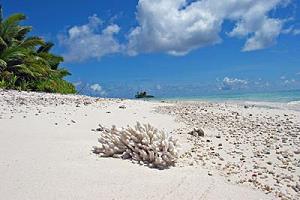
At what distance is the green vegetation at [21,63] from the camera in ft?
50.1

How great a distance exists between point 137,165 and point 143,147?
0.34 metres

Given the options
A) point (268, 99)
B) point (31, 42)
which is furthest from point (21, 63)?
point (268, 99)

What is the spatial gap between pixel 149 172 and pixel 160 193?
0.66 meters

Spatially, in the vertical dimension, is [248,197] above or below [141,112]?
below

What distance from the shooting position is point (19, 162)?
14.1 ft

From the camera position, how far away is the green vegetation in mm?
15266

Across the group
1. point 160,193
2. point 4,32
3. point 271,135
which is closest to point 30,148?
point 160,193

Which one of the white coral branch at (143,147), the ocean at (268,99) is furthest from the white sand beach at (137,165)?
the ocean at (268,99)

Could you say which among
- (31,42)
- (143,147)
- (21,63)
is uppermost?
(31,42)

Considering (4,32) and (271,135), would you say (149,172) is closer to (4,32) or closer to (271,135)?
(271,135)

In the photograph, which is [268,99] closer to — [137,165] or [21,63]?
[21,63]

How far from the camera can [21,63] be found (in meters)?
16.2

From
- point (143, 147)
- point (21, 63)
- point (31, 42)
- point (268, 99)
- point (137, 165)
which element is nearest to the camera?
point (137, 165)

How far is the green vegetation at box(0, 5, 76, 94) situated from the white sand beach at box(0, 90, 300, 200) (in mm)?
6190
